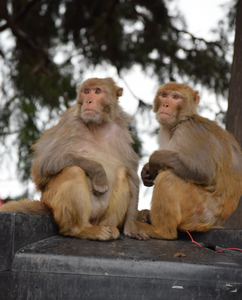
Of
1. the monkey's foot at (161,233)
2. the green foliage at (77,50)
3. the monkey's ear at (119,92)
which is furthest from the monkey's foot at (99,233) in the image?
the green foliage at (77,50)

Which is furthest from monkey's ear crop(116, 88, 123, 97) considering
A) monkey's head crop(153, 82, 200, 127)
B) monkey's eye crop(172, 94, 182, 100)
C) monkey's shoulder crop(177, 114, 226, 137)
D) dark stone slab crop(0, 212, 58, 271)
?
dark stone slab crop(0, 212, 58, 271)

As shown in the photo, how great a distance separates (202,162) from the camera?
333cm

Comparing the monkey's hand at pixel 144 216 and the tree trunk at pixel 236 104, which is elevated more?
the tree trunk at pixel 236 104

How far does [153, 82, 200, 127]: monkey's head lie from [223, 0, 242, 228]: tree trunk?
1012 mm

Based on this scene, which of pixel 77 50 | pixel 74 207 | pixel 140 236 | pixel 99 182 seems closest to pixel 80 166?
pixel 99 182

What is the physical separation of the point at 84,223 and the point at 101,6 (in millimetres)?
5134

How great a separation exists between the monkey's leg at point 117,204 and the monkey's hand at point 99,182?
201mm

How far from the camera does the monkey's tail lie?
3.09 m

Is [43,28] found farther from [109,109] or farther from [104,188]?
[104,188]

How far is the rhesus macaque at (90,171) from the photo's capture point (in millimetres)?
3008

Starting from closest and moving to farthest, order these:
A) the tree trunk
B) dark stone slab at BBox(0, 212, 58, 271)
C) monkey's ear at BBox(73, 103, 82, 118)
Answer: dark stone slab at BBox(0, 212, 58, 271) < monkey's ear at BBox(73, 103, 82, 118) < the tree trunk

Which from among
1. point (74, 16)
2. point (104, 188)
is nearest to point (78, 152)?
point (104, 188)

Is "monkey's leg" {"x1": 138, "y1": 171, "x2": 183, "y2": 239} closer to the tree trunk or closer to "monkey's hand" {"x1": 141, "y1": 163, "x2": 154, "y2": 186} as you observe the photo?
"monkey's hand" {"x1": 141, "y1": 163, "x2": 154, "y2": 186}

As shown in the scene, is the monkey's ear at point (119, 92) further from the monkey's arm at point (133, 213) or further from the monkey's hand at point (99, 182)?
the monkey's hand at point (99, 182)
